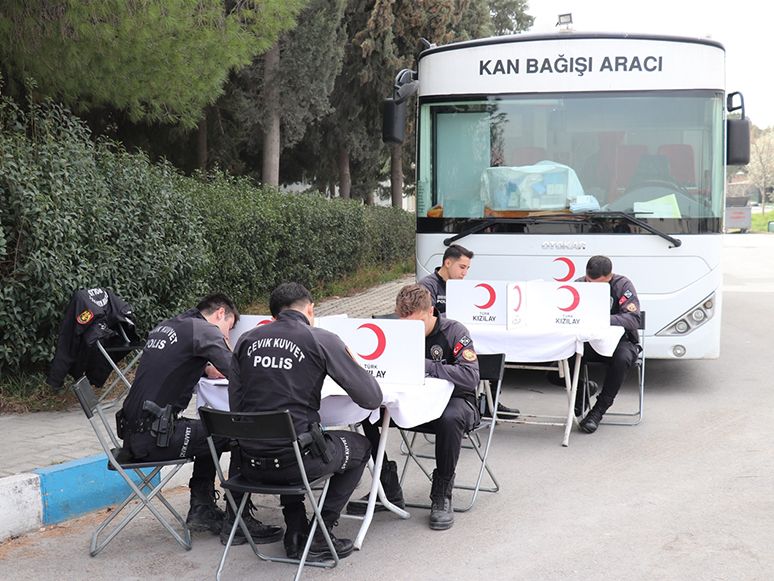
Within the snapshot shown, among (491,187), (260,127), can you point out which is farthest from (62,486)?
(260,127)

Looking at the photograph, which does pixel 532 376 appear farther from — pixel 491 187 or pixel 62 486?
pixel 62 486

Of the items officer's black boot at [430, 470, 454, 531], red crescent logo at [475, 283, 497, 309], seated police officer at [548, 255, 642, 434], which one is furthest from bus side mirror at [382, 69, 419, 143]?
officer's black boot at [430, 470, 454, 531]

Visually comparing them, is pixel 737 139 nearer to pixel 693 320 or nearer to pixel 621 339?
pixel 693 320

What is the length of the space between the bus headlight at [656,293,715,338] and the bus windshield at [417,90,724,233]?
29.5 inches

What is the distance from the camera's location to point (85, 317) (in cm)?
652

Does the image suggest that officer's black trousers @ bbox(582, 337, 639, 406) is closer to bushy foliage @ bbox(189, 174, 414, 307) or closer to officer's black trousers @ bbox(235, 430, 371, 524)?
officer's black trousers @ bbox(235, 430, 371, 524)

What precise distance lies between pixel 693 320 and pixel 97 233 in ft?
19.0

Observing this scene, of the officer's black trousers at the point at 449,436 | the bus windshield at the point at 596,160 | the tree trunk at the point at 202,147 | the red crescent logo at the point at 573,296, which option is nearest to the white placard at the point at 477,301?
the red crescent logo at the point at 573,296

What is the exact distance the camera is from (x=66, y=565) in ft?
13.8

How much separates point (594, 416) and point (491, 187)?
2655 mm

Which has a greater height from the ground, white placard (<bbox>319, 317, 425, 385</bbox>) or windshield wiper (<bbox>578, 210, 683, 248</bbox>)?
windshield wiper (<bbox>578, 210, 683, 248</bbox>)

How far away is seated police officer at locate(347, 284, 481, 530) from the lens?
15.6 ft

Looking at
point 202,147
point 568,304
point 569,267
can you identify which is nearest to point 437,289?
point 568,304

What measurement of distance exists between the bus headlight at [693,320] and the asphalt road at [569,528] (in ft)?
3.71
